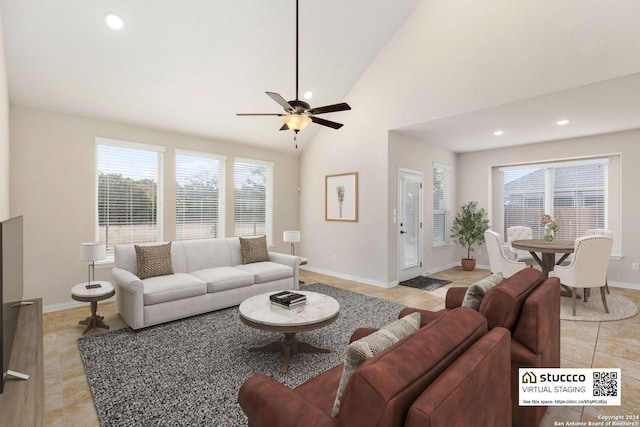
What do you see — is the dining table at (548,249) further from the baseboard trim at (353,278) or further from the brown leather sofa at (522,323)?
the brown leather sofa at (522,323)

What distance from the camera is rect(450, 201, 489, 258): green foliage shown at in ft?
21.6

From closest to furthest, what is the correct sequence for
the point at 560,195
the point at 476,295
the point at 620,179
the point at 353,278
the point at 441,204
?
the point at 476,295
the point at 620,179
the point at 353,278
the point at 560,195
the point at 441,204

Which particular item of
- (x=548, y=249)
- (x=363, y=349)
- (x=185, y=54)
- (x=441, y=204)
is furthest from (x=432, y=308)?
(x=185, y=54)

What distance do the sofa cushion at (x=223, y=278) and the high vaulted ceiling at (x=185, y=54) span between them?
2514 mm

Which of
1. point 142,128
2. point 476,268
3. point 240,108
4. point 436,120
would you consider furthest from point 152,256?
point 476,268

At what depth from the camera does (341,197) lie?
605cm

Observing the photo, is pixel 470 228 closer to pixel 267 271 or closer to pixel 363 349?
pixel 267 271

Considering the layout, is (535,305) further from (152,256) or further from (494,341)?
(152,256)

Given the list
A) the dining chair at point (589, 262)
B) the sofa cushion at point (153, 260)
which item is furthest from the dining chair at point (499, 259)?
the sofa cushion at point (153, 260)

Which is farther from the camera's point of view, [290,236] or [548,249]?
[290,236]

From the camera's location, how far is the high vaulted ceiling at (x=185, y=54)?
3277 millimetres

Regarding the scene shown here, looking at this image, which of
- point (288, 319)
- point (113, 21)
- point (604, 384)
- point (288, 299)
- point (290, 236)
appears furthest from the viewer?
point (290, 236)

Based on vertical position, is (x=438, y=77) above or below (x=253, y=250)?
above

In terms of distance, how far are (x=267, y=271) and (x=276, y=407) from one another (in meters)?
3.32
